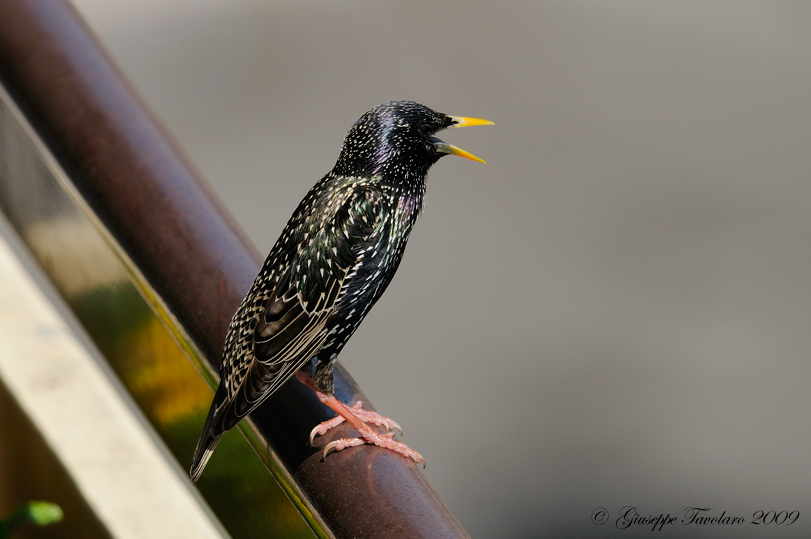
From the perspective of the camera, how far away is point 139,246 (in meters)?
1.06

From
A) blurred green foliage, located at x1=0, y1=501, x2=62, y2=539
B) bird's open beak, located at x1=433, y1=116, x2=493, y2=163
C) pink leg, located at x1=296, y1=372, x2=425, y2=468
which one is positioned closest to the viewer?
blurred green foliage, located at x1=0, y1=501, x2=62, y2=539

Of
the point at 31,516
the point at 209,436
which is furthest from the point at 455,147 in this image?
the point at 31,516

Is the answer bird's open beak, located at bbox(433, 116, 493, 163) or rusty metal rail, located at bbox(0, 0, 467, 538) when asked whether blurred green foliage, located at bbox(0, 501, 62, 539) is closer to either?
rusty metal rail, located at bbox(0, 0, 467, 538)

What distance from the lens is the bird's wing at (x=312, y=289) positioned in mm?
1207

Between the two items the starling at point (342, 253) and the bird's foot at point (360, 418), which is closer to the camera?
the bird's foot at point (360, 418)

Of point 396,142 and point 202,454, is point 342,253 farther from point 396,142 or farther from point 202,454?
point 202,454

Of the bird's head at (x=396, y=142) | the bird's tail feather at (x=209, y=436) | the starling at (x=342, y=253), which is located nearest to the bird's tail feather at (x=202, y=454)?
the bird's tail feather at (x=209, y=436)

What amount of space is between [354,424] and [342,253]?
266 millimetres

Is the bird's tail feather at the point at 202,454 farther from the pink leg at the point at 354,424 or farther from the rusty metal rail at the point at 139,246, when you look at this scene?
the pink leg at the point at 354,424

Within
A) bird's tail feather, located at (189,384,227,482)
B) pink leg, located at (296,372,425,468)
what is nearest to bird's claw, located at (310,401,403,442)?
pink leg, located at (296,372,425,468)

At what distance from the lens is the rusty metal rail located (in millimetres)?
1048

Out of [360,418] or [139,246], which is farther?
[360,418]

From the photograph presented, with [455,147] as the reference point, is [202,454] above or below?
below

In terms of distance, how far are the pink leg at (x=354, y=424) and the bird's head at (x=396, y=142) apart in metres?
0.31
